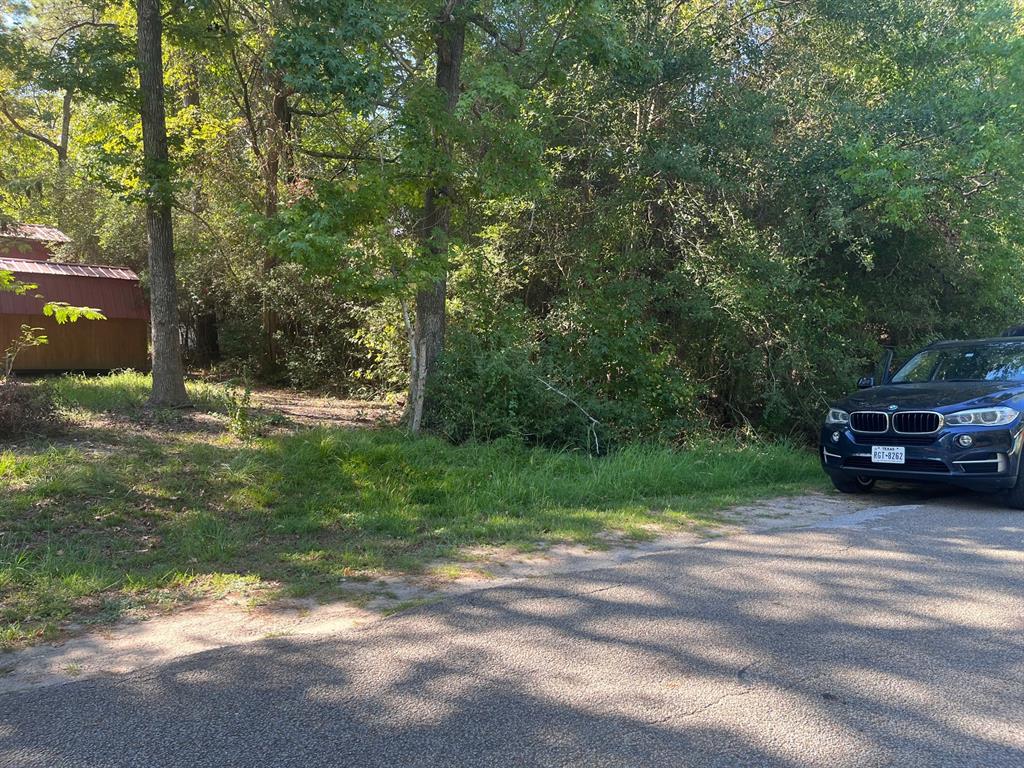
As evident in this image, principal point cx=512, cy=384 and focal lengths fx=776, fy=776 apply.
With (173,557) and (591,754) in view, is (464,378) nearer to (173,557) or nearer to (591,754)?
(173,557)

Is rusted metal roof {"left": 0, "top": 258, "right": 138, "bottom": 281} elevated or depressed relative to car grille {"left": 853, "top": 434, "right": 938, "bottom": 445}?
elevated

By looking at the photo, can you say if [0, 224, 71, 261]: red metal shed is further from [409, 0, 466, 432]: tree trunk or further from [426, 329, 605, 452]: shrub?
[426, 329, 605, 452]: shrub

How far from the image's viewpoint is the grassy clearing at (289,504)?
562 cm

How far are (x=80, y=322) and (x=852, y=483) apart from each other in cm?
1896

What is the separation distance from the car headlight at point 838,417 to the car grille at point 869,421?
0.08m

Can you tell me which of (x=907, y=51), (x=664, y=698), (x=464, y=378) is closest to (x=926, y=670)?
A: (x=664, y=698)

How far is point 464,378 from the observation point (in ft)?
36.6

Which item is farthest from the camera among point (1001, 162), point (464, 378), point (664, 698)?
point (1001, 162)

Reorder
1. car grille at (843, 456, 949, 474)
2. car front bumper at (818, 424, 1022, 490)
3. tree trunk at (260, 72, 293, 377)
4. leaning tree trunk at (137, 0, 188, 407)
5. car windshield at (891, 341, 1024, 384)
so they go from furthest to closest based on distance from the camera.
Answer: tree trunk at (260, 72, 293, 377) < leaning tree trunk at (137, 0, 188, 407) < car windshield at (891, 341, 1024, 384) < car grille at (843, 456, 949, 474) < car front bumper at (818, 424, 1022, 490)

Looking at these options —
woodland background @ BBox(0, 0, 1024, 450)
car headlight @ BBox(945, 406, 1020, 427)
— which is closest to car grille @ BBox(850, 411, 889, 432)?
car headlight @ BBox(945, 406, 1020, 427)

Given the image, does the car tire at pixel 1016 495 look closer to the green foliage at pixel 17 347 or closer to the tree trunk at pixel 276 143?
the tree trunk at pixel 276 143

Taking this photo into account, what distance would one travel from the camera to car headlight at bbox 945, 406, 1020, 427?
775 cm

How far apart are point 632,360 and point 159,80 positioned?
8.41 metres

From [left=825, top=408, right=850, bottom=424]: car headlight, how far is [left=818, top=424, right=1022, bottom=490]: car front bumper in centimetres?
Answer: 37
